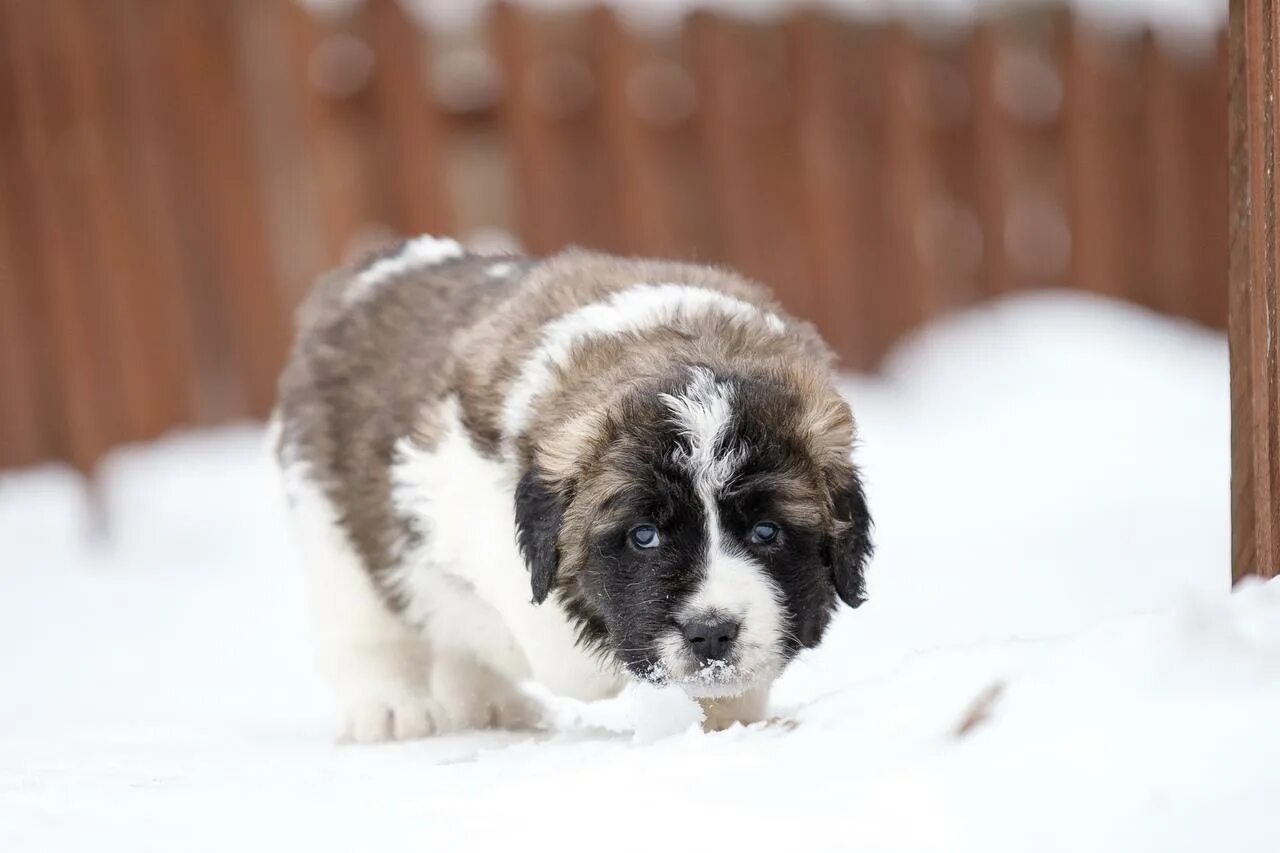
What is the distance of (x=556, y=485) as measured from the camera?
367 centimetres

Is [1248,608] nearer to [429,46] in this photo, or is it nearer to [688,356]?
[688,356]

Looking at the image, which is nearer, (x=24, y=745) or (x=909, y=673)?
(x=909, y=673)

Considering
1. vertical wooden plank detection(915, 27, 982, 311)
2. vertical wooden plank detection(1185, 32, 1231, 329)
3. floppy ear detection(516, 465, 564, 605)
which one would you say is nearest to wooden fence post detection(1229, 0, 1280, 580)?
floppy ear detection(516, 465, 564, 605)

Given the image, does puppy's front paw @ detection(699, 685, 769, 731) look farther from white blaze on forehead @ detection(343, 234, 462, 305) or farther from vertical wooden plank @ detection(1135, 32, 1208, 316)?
vertical wooden plank @ detection(1135, 32, 1208, 316)

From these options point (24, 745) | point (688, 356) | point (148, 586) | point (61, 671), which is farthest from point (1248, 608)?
point (148, 586)

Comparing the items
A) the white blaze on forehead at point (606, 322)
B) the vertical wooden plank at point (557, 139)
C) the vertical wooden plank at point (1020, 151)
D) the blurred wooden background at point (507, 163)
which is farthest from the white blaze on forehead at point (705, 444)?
the vertical wooden plank at point (1020, 151)

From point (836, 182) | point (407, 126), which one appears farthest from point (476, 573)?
point (836, 182)

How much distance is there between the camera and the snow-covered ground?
7.69 ft

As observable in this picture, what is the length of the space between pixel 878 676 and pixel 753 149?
6.36 meters

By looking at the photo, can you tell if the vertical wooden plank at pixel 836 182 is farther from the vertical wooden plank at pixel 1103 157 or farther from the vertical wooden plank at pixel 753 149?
the vertical wooden plank at pixel 1103 157

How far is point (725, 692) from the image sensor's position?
350 centimetres

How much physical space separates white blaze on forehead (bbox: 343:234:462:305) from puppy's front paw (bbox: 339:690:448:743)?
123 centimetres

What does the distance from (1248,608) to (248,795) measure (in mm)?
1866

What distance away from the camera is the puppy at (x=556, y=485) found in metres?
3.48
